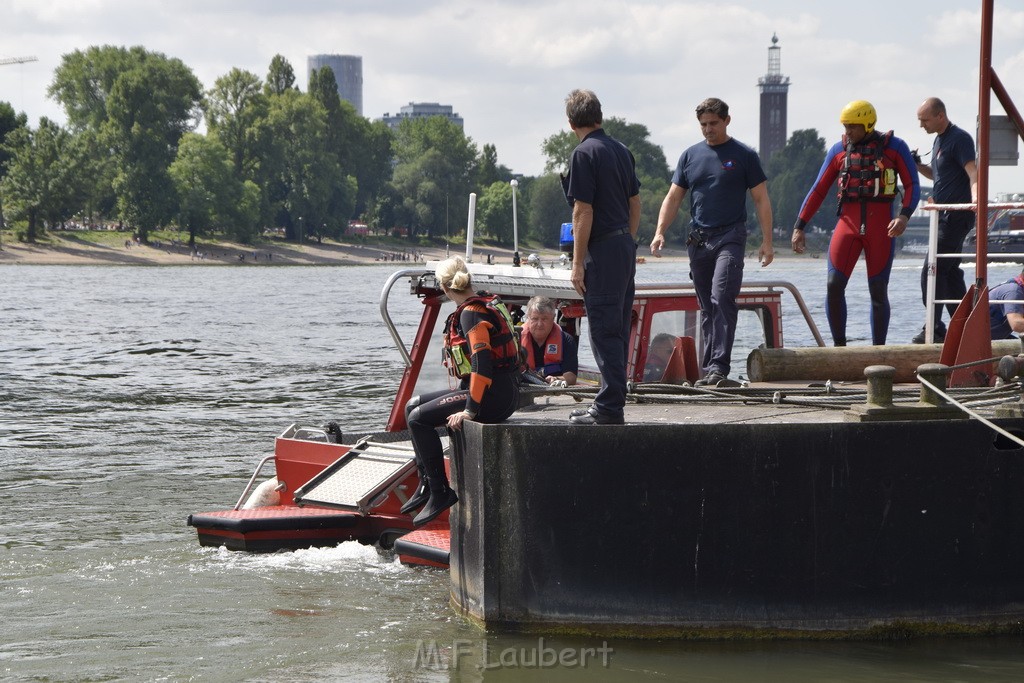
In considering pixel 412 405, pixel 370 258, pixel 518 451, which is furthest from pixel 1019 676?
pixel 370 258

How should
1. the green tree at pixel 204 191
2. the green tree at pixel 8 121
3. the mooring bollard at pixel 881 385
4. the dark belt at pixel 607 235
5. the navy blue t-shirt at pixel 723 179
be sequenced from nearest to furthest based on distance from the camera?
the mooring bollard at pixel 881 385
the dark belt at pixel 607 235
the navy blue t-shirt at pixel 723 179
the green tree at pixel 204 191
the green tree at pixel 8 121

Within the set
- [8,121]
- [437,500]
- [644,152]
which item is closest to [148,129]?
[8,121]

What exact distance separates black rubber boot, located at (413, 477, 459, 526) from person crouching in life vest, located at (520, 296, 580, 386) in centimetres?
262

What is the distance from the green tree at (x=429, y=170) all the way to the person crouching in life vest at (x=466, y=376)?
101 meters


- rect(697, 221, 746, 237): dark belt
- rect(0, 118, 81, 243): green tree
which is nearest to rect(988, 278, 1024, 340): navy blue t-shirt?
rect(697, 221, 746, 237): dark belt

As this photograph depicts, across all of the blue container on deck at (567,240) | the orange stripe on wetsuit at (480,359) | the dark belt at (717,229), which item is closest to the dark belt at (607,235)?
the orange stripe on wetsuit at (480,359)

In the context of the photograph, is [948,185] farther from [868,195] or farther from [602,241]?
[602,241]

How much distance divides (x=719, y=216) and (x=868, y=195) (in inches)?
51.3

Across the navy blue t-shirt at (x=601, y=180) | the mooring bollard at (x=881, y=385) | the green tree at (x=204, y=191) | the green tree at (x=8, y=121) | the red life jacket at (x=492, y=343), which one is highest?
the green tree at (x=8, y=121)

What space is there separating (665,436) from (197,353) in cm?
2914

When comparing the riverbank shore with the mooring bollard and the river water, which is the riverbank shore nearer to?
the river water

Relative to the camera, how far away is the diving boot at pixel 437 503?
8.27 m

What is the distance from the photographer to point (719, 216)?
1034 centimetres

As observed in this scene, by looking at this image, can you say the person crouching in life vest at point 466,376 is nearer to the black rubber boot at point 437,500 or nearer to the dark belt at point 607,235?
the black rubber boot at point 437,500
